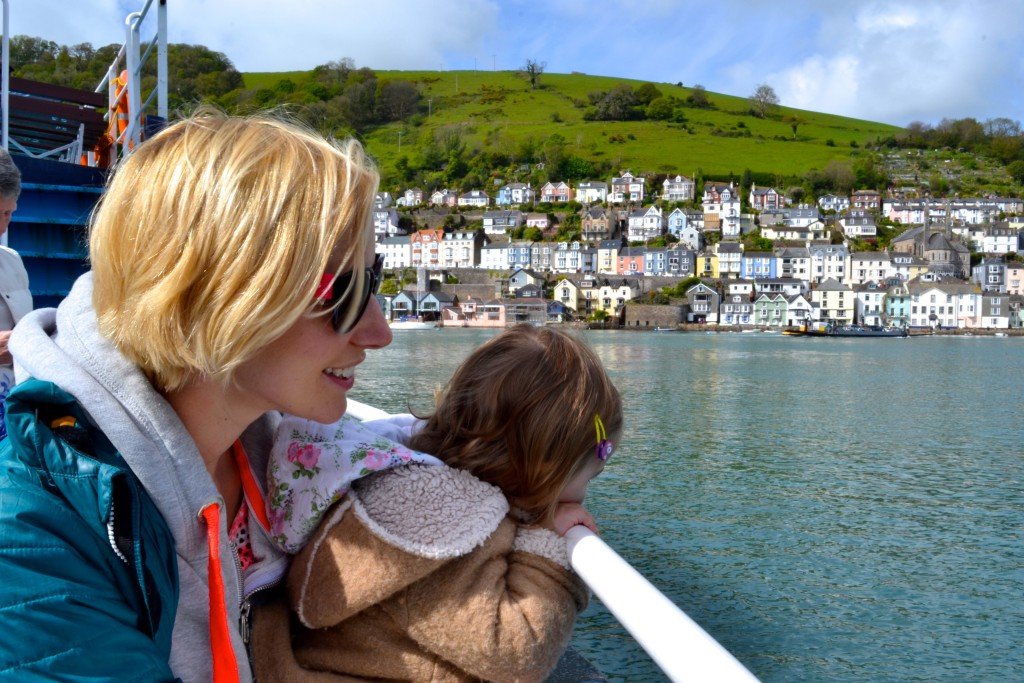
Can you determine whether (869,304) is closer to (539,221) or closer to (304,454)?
(539,221)

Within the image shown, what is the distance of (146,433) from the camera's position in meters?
0.87

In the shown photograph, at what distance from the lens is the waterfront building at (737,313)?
78875mm

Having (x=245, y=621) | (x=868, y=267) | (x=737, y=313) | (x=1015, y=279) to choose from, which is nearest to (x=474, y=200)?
(x=737, y=313)

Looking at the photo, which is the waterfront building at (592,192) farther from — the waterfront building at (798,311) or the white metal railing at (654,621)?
the white metal railing at (654,621)

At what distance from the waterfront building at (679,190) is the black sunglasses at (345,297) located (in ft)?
358

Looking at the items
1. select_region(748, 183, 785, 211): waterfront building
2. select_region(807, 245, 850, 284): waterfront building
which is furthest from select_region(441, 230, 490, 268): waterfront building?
select_region(748, 183, 785, 211): waterfront building

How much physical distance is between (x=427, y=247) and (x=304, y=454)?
95724 millimetres

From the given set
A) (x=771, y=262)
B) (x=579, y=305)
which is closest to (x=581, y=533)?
(x=579, y=305)

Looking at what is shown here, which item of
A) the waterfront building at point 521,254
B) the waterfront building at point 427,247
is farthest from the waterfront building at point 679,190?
the waterfront building at point 427,247

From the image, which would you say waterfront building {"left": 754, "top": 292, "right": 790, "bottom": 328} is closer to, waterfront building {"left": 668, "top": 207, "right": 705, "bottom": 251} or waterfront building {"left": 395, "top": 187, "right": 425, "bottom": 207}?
waterfront building {"left": 668, "top": 207, "right": 705, "bottom": 251}

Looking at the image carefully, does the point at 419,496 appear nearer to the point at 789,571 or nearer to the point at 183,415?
the point at 183,415

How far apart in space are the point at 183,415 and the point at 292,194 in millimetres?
278

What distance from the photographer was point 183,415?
3.14 ft

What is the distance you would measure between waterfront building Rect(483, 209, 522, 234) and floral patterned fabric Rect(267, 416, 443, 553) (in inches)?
3956
